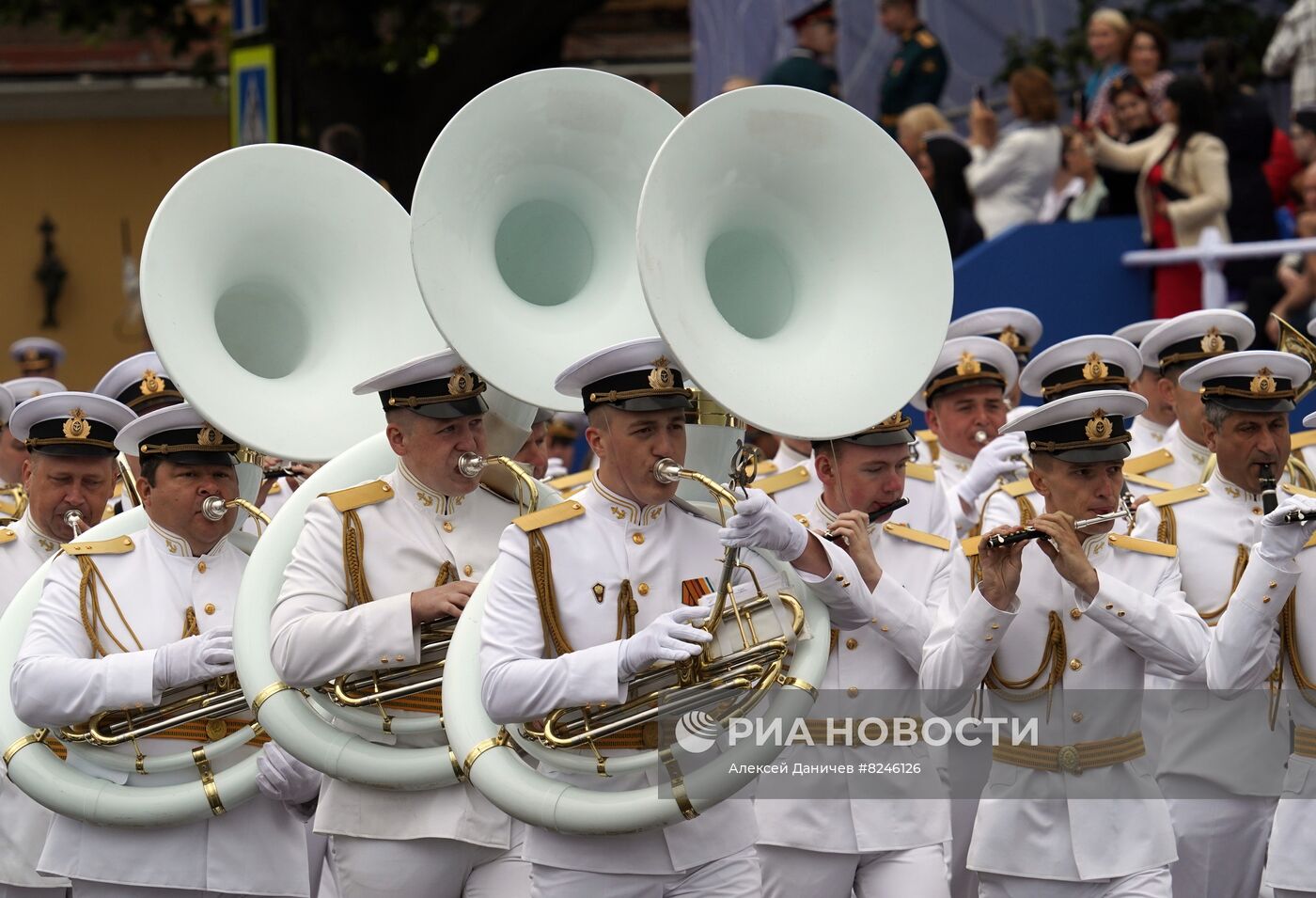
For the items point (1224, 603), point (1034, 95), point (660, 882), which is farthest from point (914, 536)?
point (1034, 95)

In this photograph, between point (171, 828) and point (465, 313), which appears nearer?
point (465, 313)

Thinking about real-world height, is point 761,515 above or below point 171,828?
above

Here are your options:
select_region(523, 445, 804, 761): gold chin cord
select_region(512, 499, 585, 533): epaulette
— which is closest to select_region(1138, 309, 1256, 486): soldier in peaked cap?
select_region(523, 445, 804, 761): gold chin cord

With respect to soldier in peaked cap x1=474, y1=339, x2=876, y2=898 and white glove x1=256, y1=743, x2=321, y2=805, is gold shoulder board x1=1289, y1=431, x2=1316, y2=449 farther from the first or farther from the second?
white glove x1=256, y1=743, x2=321, y2=805

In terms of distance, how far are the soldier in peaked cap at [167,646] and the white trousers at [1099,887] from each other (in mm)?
2034

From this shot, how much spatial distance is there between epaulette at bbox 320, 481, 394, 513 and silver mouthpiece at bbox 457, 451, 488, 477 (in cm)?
24

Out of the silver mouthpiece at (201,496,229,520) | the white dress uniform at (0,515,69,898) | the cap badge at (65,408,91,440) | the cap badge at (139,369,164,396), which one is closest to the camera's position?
the silver mouthpiece at (201,496,229,520)

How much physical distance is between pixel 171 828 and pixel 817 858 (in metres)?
1.91

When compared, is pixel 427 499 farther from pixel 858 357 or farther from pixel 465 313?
pixel 858 357

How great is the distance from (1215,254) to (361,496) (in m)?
6.31

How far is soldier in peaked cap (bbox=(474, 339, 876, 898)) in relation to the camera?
5.58m

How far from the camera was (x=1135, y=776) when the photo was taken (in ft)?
20.5

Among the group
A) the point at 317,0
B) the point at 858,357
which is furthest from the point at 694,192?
the point at 317,0

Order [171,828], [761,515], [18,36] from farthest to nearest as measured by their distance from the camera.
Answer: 1. [18,36]
2. [171,828]
3. [761,515]
